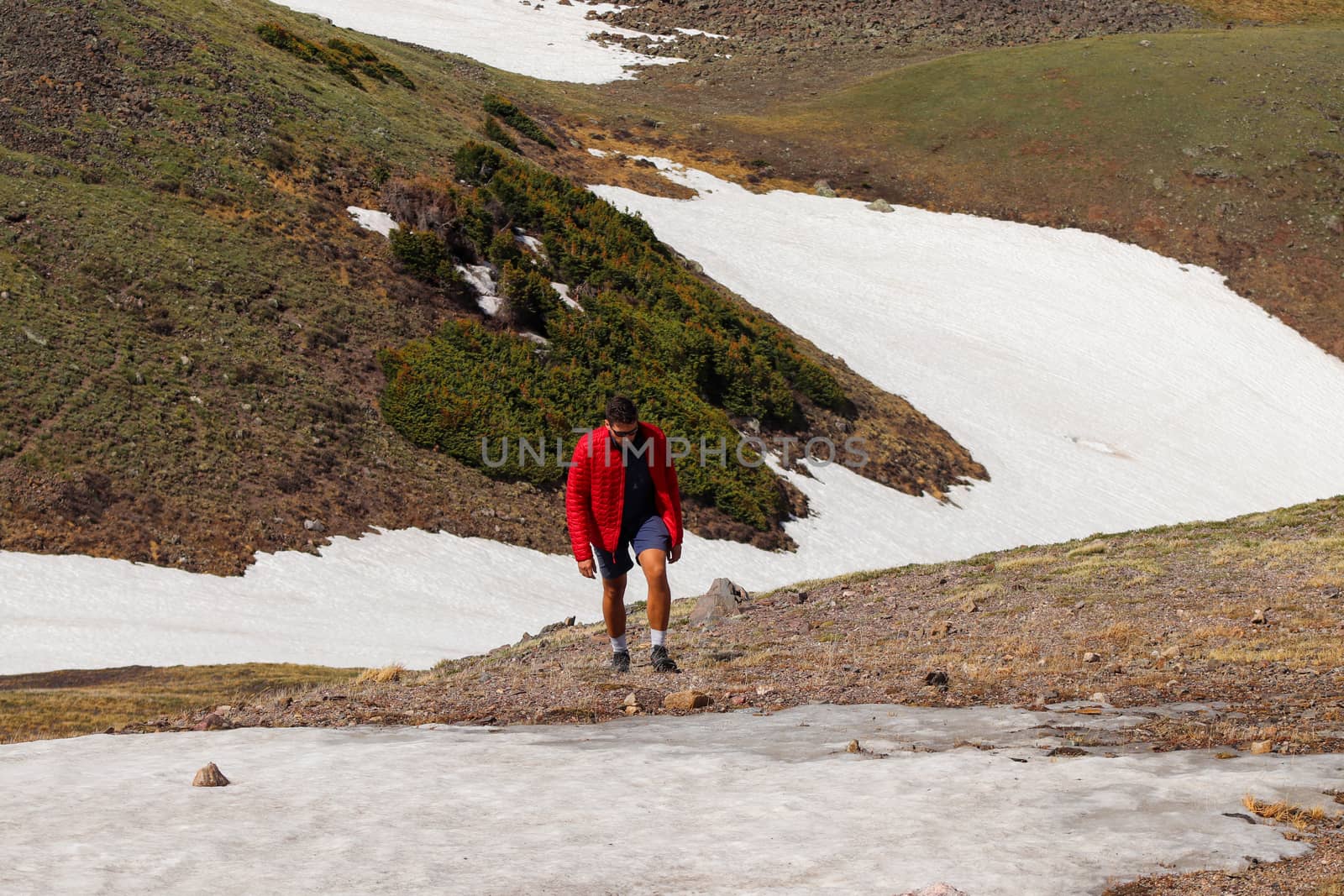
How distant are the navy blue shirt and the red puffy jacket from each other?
0.05 metres

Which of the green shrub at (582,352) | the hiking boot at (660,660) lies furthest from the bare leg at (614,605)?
the green shrub at (582,352)

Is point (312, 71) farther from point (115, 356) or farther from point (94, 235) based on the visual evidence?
point (115, 356)

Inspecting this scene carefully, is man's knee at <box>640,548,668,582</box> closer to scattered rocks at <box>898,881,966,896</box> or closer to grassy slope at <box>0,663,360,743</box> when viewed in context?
grassy slope at <box>0,663,360,743</box>

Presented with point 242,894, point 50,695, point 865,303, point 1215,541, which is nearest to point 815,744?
point 242,894

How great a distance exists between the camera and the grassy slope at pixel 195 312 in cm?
2281

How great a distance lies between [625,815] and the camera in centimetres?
628

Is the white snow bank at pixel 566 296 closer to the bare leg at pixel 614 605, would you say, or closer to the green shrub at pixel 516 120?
the green shrub at pixel 516 120

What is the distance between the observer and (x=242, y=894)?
4.96 m

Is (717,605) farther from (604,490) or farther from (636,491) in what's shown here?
(604,490)

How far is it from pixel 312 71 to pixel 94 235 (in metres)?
19.0

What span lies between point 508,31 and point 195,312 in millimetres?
77168

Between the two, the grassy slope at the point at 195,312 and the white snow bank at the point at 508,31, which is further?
the white snow bank at the point at 508,31

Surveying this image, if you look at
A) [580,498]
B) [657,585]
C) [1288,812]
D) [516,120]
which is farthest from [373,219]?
[1288,812]

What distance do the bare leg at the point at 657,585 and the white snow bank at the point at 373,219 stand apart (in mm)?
25750
